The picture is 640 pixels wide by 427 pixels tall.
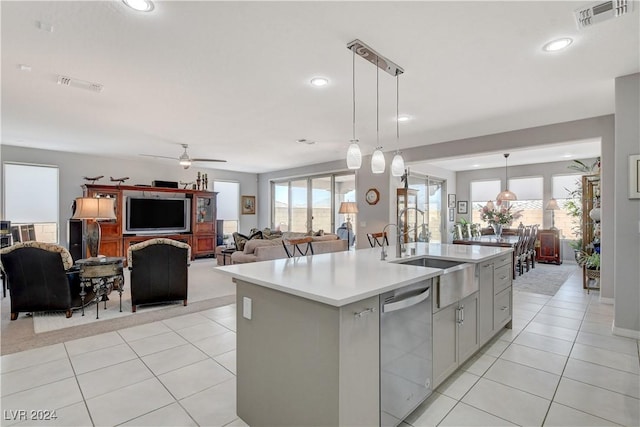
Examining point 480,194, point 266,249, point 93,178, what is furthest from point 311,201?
point 480,194

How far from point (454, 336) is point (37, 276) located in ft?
14.8

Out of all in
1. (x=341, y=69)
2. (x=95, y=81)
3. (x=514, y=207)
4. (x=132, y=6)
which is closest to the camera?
(x=132, y=6)

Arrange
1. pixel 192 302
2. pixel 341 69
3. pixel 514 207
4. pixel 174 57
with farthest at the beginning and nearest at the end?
pixel 514 207, pixel 192 302, pixel 341 69, pixel 174 57

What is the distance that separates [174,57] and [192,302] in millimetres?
3248

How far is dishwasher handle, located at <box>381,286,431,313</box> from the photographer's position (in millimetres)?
1715

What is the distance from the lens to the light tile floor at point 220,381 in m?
2.00

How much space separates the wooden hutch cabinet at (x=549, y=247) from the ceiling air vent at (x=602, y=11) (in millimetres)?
7392

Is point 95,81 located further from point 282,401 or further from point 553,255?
point 553,255

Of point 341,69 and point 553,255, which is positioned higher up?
point 341,69

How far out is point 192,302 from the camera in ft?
14.8

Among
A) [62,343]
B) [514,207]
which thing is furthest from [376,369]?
[514,207]

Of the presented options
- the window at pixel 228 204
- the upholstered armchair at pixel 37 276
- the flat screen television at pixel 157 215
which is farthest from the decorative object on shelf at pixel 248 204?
the upholstered armchair at pixel 37 276

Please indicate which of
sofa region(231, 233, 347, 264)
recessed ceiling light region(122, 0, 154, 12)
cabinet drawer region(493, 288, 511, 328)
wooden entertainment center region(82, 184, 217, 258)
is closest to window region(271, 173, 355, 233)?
sofa region(231, 233, 347, 264)

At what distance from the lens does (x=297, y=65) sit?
289cm
